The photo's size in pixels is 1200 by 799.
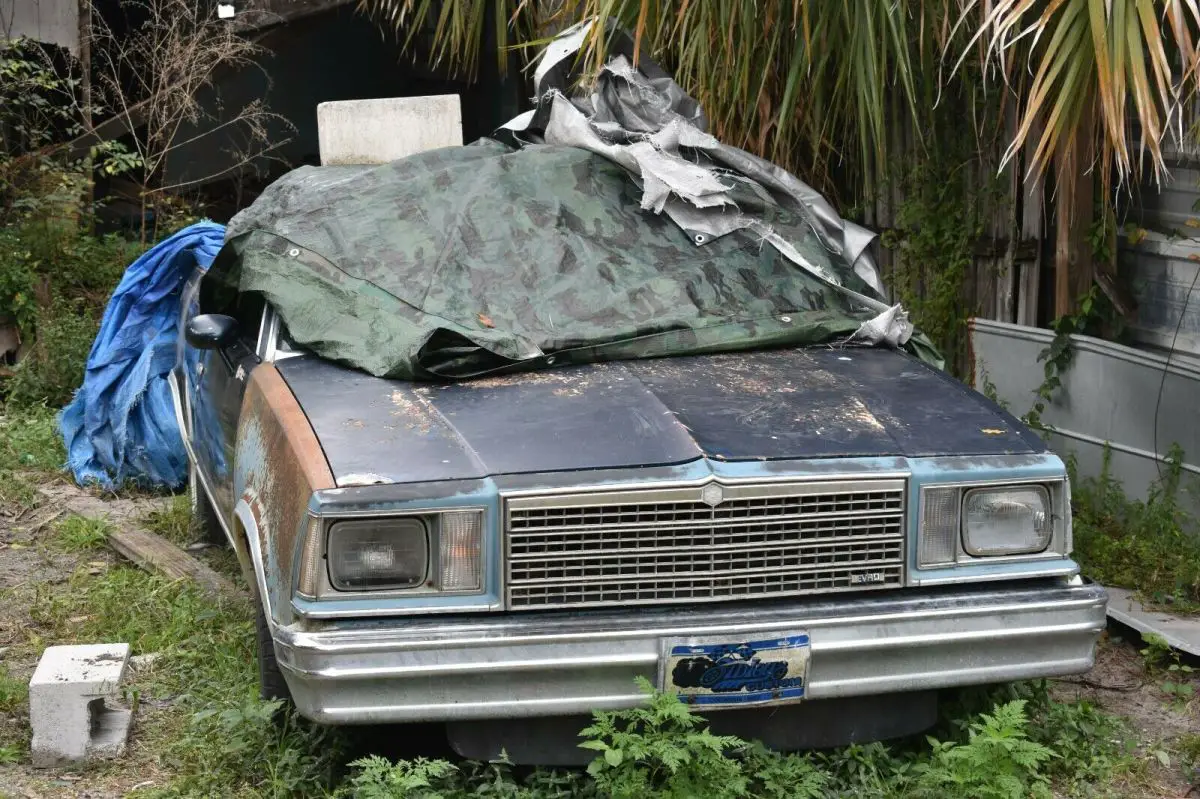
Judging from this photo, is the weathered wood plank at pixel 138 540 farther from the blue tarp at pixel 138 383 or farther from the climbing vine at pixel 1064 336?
the climbing vine at pixel 1064 336

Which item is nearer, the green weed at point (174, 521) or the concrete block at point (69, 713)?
the concrete block at point (69, 713)

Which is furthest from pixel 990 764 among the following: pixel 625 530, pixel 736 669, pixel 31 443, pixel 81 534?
pixel 31 443

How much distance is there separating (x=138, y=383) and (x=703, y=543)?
3.94 metres

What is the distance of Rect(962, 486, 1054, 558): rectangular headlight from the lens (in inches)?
131

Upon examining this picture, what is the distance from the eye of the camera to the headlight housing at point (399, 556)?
121 inches

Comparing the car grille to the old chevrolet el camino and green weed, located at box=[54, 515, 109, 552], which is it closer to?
the old chevrolet el camino

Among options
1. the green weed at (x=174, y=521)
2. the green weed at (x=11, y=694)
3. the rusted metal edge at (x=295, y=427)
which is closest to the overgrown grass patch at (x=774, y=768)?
the rusted metal edge at (x=295, y=427)

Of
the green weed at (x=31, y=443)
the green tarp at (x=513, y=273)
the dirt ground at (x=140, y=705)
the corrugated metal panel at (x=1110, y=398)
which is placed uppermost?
the green tarp at (x=513, y=273)

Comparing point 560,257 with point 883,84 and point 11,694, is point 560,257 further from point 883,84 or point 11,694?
point 11,694

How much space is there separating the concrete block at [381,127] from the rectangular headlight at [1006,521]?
2.76 metres

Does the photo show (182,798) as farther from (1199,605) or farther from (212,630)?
(1199,605)

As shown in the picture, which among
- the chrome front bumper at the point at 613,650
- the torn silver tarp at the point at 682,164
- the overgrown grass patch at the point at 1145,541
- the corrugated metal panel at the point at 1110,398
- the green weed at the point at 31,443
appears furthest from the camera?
the green weed at the point at 31,443

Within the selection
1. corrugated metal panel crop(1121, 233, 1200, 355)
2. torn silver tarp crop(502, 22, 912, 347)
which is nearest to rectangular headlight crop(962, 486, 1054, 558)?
torn silver tarp crop(502, 22, 912, 347)

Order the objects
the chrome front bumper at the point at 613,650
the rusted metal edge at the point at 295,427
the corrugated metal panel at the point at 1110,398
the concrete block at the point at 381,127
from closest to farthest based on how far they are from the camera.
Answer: the chrome front bumper at the point at 613,650, the rusted metal edge at the point at 295,427, the corrugated metal panel at the point at 1110,398, the concrete block at the point at 381,127
